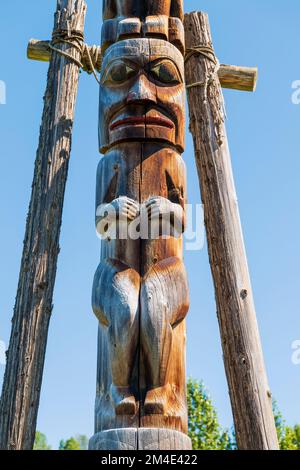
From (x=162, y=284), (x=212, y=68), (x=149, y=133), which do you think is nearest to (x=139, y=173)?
(x=149, y=133)

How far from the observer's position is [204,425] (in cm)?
2006

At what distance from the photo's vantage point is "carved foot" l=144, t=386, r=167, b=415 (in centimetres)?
464

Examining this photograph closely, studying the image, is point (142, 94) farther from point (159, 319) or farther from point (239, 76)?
point (239, 76)

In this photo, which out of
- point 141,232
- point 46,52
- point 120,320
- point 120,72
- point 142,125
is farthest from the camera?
point 46,52

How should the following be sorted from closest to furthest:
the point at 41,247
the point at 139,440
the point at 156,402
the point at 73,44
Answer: the point at 139,440, the point at 156,402, the point at 41,247, the point at 73,44

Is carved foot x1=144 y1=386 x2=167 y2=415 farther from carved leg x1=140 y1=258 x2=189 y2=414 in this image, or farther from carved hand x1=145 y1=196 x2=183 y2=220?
carved hand x1=145 y1=196 x2=183 y2=220

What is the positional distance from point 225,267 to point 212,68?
7.75 ft

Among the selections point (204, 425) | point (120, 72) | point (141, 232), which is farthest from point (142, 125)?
point (204, 425)

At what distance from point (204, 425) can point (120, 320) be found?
16.1 meters

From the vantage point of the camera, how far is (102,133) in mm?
6152

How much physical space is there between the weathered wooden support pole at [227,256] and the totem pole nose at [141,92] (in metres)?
1.28

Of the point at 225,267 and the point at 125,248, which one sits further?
the point at 225,267
